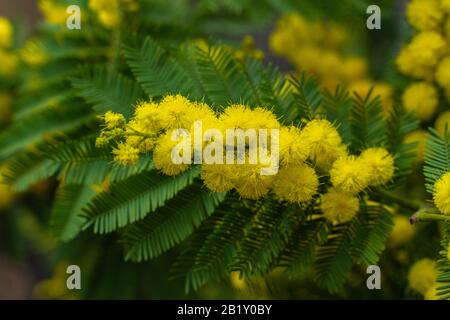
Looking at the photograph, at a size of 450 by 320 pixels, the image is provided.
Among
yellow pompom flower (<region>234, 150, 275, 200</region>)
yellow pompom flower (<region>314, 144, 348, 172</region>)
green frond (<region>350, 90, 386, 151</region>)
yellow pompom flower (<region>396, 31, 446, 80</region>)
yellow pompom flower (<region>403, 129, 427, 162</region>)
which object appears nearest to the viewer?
yellow pompom flower (<region>234, 150, 275, 200</region>)

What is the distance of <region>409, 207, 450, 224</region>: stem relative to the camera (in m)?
1.01

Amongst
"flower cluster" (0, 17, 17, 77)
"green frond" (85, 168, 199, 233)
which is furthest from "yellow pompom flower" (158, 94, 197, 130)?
"flower cluster" (0, 17, 17, 77)

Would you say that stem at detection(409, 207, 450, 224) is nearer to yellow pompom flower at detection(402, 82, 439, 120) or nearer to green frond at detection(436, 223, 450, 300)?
green frond at detection(436, 223, 450, 300)

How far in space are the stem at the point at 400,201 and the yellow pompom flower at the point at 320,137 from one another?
15cm

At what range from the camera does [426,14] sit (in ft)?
4.31

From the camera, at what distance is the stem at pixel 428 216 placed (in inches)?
39.7

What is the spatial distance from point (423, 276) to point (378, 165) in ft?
0.86

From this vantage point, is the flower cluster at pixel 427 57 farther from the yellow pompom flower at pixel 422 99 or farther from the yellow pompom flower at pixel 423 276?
the yellow pompom flower at pixel 423 276

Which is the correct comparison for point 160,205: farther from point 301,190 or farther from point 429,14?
point 429,14

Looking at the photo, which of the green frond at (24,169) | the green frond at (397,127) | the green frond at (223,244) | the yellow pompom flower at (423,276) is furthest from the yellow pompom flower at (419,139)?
the green frond at (24,169)

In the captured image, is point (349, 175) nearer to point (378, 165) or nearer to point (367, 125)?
point (378, 165)

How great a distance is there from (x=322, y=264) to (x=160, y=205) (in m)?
0.30

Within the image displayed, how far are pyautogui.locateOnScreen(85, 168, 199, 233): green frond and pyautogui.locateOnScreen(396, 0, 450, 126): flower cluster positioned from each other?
0.53 m
